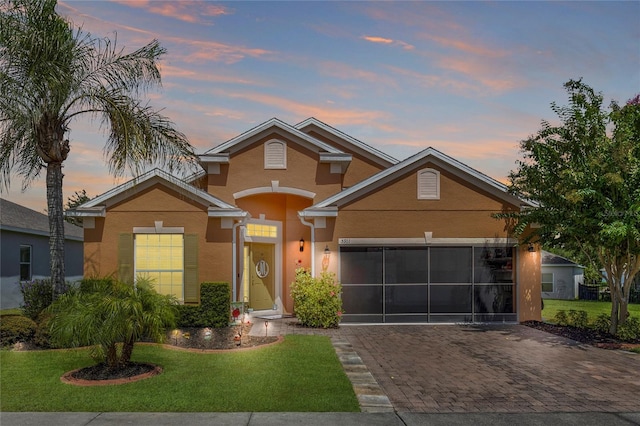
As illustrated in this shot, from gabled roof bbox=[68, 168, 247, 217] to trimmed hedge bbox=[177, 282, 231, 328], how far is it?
7.45 ft

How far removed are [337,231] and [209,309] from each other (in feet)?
15.3

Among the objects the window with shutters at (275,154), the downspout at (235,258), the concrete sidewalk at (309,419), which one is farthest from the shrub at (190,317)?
the concrete sidewalk at (309,419)

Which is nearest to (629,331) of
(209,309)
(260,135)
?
(209,309)

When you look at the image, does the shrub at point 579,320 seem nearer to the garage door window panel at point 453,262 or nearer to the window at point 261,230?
the garage door window panel at point 453,262

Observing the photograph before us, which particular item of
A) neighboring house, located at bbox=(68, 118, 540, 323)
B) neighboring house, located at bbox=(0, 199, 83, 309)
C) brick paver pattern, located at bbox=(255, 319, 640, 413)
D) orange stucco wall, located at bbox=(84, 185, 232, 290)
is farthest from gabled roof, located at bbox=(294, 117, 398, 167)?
neighboring house, located at bbox=(0, 199, 83, 309)

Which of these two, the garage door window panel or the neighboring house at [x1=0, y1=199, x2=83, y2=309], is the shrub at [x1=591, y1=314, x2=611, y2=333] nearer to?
the garage door window panel

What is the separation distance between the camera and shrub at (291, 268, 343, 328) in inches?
610

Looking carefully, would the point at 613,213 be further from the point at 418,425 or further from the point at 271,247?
the point at 271,247

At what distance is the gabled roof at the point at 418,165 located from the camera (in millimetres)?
16453

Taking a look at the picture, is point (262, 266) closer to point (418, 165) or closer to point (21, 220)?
point (418, 165)

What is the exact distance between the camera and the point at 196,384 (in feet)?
28.0

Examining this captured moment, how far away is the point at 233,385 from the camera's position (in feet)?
27.8

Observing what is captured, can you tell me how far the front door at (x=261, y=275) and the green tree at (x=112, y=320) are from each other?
8.26m

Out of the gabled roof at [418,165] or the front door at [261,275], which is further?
the front door at [261,275]
